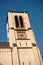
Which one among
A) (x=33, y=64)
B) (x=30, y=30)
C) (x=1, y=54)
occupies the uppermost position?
(x=30, y=30)

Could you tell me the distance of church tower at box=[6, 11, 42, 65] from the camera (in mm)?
24391

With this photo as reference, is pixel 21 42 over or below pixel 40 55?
over

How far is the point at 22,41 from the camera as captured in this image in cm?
2725

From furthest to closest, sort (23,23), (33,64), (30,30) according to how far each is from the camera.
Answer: (23,23) → (30,30) → (33,64)

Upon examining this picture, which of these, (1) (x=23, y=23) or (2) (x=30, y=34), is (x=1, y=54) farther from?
(1) (x=23, y=23)

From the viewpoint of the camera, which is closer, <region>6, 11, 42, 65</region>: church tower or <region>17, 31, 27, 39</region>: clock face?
<region>6, 11, 42, 65</region>: church tower

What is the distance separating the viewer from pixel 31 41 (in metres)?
27.4

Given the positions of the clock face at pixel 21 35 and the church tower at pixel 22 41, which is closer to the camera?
the church tower at pixel 22 41

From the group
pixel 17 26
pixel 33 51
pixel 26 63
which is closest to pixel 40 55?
pixel 33 51

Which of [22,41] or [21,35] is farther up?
[21,35]

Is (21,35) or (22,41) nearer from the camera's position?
(22,41)

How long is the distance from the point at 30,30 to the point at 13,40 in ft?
13.9

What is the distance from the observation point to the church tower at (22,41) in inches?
960

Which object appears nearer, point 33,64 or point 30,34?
point 33,64
